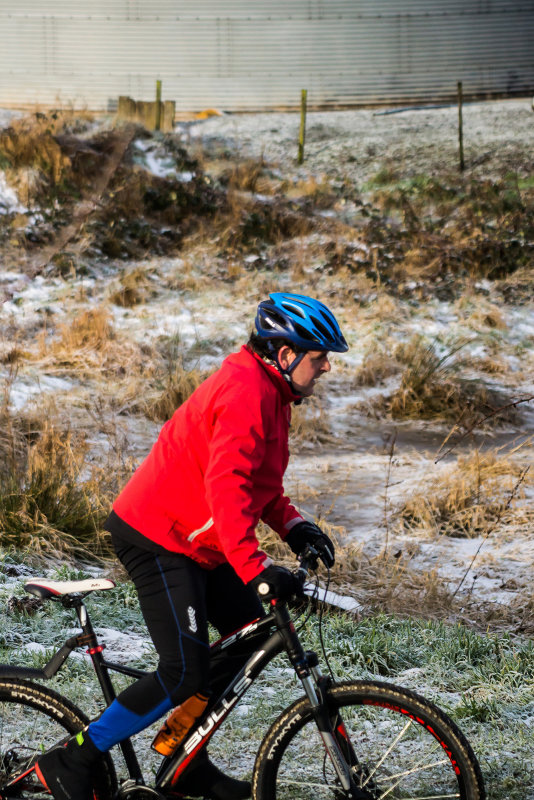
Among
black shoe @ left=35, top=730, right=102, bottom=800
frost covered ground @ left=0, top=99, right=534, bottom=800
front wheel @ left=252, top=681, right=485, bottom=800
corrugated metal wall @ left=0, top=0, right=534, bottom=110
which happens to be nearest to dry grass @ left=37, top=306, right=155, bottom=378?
frost covered ground @ left=0, top=99, right=534, bottom=800

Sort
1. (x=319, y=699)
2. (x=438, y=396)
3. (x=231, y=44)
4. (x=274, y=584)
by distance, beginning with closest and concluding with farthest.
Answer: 1. (x=274, y=584)
2. (x=319, y=699)
3. (x=438, y=396)
4. (x=231, y=44)

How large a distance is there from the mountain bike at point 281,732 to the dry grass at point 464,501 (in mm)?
3509

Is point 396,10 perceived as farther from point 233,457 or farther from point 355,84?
point 233,457

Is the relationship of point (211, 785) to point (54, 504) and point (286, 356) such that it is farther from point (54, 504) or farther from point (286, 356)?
point (54, 504)

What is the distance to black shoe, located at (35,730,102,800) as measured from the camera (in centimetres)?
264

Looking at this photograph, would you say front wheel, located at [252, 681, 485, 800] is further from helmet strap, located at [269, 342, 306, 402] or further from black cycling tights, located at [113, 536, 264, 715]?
helmet strap, located at [269, 342, 306, 402]

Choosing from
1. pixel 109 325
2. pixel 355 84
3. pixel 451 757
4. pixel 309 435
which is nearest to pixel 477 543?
pixel 309 435

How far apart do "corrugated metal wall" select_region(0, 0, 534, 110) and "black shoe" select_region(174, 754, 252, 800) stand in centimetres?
2166

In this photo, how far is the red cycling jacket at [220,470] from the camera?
8.07 ft

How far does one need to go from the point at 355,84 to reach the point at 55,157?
10.6 metres

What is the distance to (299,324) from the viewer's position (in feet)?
8.68

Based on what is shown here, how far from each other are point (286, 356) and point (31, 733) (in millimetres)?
1469

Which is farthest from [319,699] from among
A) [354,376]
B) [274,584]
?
[354,376]

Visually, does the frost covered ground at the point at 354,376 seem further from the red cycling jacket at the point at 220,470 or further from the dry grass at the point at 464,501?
the red cycling jacket at the point at 220,470
